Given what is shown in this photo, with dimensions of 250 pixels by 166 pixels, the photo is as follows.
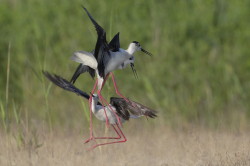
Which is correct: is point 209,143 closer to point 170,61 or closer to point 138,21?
point 170,61

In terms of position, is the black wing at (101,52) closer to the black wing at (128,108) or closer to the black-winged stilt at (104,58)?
the black-winged stilt at (104,58)

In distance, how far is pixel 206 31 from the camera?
9203mm

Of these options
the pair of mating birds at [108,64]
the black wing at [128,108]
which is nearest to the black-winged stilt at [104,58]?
the pair of mating birds at [108,64]

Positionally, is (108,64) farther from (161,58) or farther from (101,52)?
(161,58)

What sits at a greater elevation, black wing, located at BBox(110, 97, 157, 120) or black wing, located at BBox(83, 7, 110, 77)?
black wing, located at BBox(83, 7, 110, 77)

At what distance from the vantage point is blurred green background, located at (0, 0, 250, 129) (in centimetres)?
862

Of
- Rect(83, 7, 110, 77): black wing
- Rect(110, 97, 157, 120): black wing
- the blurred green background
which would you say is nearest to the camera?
Rect(83, 7, 110, 77): black wing

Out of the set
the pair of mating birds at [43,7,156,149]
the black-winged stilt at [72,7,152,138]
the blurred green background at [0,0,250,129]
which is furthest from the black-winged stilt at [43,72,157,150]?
the blurred green background at [0,0,250,129]

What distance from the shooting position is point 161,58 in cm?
891

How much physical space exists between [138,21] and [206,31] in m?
1.15

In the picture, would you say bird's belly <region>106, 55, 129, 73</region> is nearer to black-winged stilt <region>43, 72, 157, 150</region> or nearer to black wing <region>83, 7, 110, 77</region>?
black wing <region>83, 7, 110, 77</region>

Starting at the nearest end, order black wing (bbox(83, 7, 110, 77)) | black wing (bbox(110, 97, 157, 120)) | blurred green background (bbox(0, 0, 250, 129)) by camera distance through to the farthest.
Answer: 1. black wing (bbox(83, 7, 110, 77))
2. black wing (bbox(110, 97, 157, 120))
3. blurred green background (bbox(0, 0, 250, 129))

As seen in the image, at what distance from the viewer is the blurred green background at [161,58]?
339 inches

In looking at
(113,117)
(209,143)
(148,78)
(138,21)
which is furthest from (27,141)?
(138,21)
